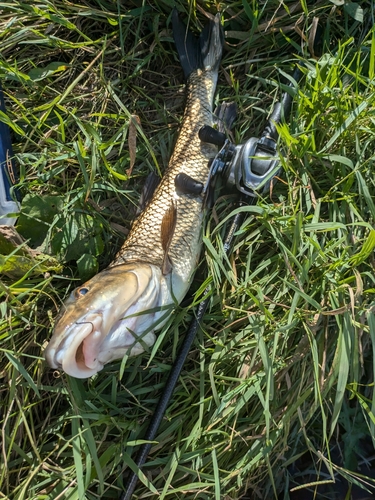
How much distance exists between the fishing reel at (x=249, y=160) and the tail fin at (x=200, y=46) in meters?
0.41

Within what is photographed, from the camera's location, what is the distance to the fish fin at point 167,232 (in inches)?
82.9

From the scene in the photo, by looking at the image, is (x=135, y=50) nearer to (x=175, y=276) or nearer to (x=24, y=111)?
(x=24, y=111)

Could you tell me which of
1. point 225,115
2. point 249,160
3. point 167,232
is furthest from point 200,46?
point 167,232

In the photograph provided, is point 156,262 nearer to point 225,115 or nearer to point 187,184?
point 187,184

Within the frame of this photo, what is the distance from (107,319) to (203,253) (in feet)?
2.21

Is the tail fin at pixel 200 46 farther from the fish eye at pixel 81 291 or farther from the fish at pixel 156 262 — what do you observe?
the fish eye at pixel 81 291

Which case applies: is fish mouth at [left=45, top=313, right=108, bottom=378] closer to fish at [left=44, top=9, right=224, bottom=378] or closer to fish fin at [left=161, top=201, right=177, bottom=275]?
fish at [left=44, top=9, right=224, bottom=378]

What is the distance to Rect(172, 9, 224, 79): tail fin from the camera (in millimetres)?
2504

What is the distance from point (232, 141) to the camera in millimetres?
2508

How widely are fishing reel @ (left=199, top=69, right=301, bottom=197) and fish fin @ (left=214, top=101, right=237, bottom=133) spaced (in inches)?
6.8

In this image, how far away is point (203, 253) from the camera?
2389mm

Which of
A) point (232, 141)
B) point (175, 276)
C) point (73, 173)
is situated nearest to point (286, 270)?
point (175, 276)

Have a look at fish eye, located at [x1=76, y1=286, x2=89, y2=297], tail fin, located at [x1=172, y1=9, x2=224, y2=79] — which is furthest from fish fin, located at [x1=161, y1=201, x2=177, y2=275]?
tail fin, located at [x1=172, y1=9, x2=224, y2=79]

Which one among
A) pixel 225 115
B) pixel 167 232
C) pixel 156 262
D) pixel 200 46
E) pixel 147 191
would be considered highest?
pixel 200 46
